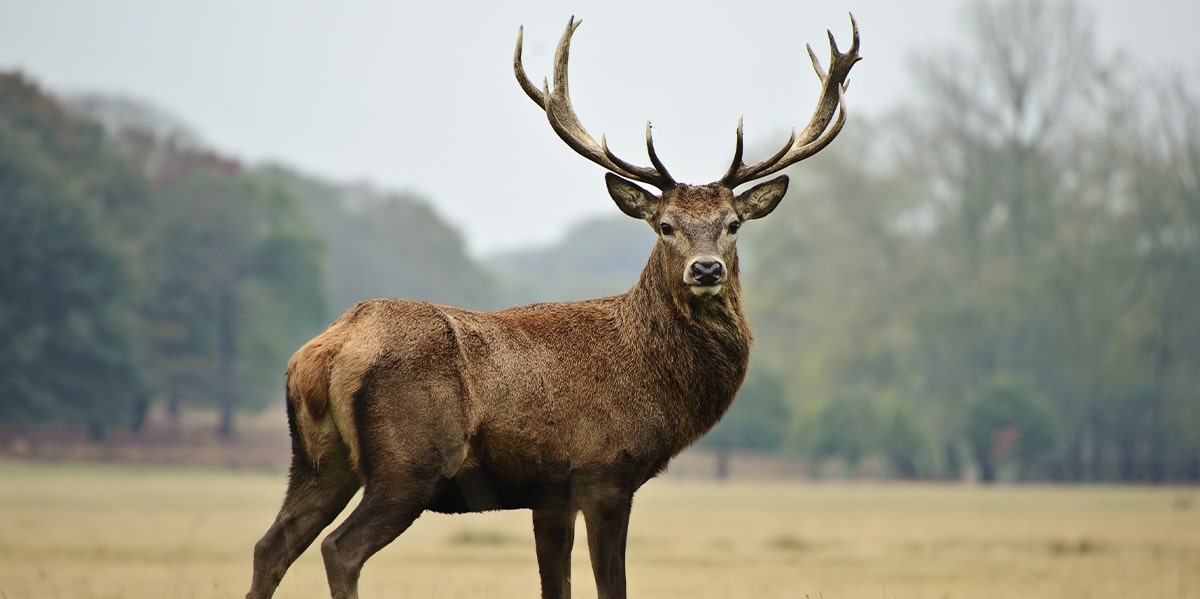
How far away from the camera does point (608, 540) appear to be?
908 cm

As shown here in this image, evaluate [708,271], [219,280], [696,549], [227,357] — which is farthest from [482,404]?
[227,357]

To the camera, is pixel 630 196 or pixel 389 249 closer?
pixel 630 196

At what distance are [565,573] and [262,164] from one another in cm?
11327

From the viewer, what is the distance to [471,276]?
403ft

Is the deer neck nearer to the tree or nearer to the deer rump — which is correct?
the deer rump

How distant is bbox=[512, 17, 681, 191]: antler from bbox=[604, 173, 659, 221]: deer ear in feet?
0.50

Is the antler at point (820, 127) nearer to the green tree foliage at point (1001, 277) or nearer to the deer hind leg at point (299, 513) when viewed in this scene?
the deer hind leg at point (299, 513)

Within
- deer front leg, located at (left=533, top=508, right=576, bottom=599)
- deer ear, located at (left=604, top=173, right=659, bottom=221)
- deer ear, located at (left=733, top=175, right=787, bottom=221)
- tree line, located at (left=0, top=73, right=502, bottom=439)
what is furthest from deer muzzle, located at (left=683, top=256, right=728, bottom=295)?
tree line, located at (left=0, top=73, right=502, bottom=439)

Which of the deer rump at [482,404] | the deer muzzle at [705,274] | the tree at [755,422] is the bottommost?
the tree at [755,422]

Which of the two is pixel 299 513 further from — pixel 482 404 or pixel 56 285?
pixel 56 285

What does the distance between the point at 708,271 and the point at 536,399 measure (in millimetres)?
1383

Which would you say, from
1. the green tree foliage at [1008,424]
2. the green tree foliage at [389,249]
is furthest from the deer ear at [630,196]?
the green tree foliage at [389,249]

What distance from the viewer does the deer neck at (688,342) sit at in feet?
31.7

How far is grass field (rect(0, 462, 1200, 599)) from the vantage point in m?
17.0
